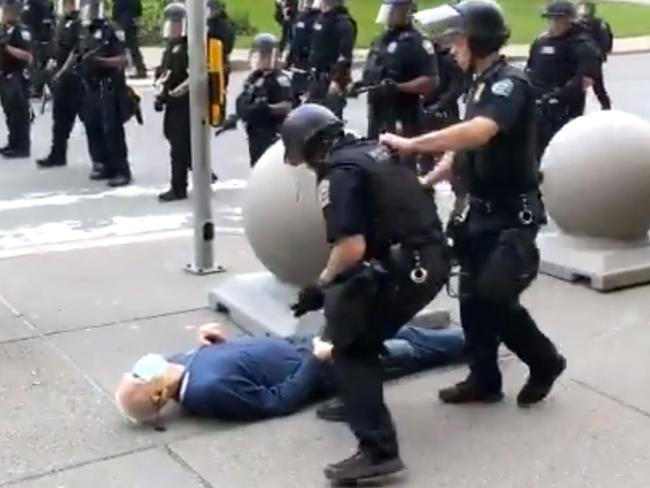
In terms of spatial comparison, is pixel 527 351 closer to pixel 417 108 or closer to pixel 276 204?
pixel 276 204

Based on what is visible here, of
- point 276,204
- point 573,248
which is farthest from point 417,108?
point 276,204

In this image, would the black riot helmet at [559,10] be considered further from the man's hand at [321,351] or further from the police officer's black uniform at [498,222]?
the man's hand at [321,351]

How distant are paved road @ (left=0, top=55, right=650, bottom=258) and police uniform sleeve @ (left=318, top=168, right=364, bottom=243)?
493 cm

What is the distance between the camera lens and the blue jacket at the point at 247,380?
554 centimetres

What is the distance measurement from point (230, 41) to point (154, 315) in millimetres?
8907

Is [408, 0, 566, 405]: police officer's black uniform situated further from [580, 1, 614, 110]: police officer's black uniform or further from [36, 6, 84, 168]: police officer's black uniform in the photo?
[36, 6, 84, 168]: police officer's black uniform

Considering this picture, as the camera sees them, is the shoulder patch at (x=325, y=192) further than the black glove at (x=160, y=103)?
No

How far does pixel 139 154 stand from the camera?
14.0 metres

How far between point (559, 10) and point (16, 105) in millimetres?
5792

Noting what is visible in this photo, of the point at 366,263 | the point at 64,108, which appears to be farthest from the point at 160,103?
the point at 366,263

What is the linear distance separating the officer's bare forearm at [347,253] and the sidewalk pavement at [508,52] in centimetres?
1699

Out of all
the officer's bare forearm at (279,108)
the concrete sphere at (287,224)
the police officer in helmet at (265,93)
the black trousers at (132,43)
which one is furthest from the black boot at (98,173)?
the black trousers at (132,43)

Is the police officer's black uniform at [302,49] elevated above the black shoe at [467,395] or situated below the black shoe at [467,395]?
above

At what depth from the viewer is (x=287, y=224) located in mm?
6953
